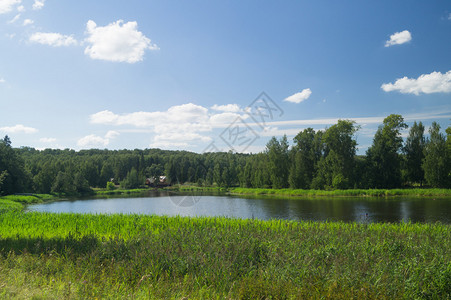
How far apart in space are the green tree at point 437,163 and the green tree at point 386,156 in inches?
239

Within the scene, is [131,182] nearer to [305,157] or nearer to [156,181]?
[156,181]

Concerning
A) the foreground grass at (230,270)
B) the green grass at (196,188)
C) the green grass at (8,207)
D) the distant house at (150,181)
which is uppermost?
the foreground grass at (230,270)

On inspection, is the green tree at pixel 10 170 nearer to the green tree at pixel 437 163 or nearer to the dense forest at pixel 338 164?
the dense forest at pixel 338 164

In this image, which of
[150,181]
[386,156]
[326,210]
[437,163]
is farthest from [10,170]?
[437,163]

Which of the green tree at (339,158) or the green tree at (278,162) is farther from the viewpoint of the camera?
the green tree at (278,162)

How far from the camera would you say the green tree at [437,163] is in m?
51.8

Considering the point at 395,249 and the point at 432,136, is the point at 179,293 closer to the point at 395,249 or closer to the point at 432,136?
the point at 395,249

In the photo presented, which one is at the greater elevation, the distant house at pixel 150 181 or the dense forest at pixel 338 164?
the dense forest at pixel 338 164

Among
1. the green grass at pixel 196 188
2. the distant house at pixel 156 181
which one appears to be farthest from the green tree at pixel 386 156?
the distant house at pixel 156 181

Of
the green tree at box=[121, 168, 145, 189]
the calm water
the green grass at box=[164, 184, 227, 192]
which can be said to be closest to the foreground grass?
the calm water

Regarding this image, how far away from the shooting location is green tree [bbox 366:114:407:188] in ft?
195

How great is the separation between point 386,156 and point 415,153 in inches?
245

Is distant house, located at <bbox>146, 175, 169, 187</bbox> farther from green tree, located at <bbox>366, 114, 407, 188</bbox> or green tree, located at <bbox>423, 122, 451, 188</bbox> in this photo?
green tree, located at <bbox>423, 122, 451, 188</bbox>

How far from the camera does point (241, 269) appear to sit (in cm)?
714
